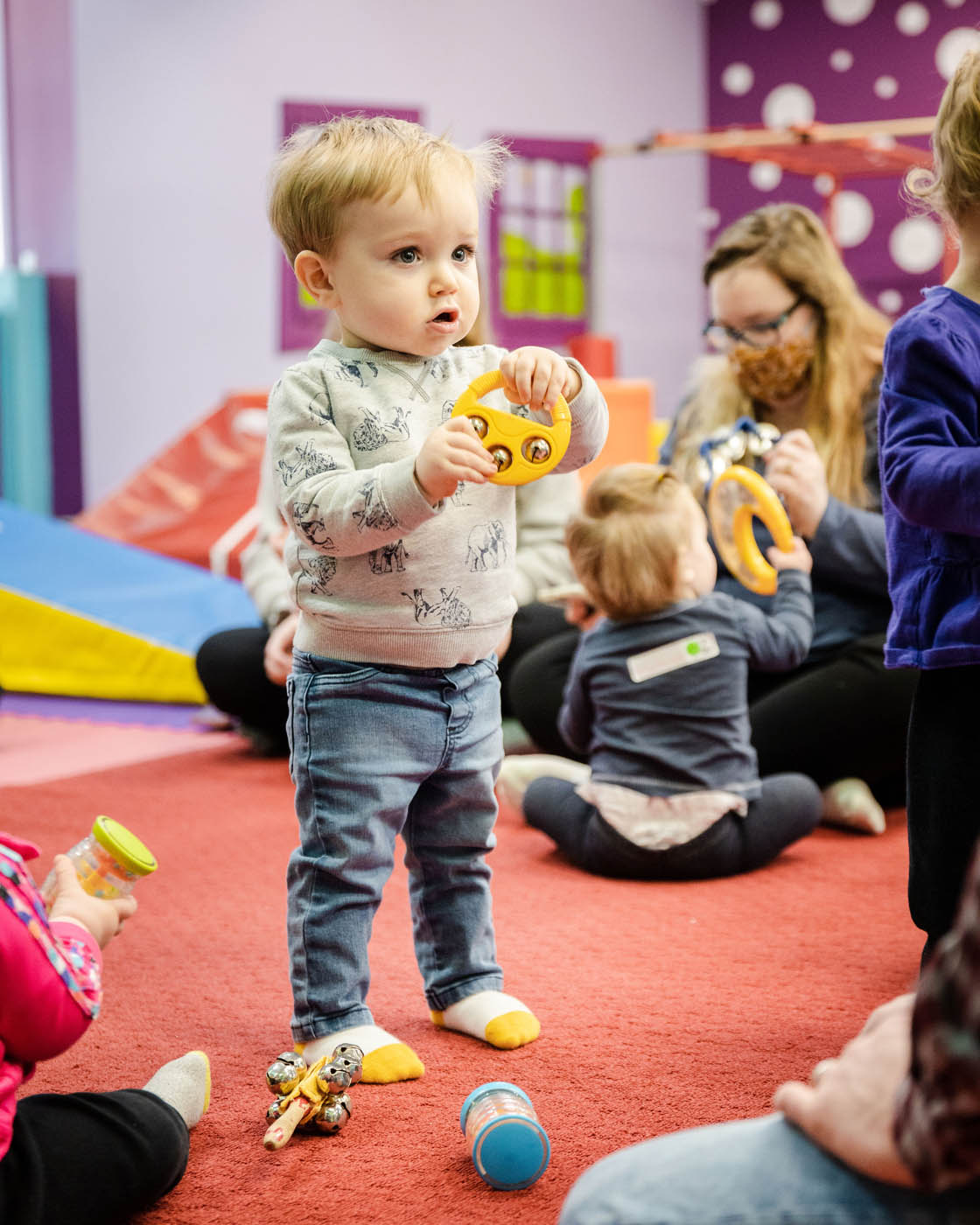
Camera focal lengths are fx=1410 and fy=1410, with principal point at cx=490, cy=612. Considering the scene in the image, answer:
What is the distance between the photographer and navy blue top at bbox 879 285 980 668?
104cm

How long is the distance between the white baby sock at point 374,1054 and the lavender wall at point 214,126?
4569 mm

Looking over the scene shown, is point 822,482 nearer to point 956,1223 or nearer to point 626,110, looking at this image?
point 956,1223

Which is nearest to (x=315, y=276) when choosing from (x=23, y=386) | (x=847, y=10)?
(x=23, y=386)

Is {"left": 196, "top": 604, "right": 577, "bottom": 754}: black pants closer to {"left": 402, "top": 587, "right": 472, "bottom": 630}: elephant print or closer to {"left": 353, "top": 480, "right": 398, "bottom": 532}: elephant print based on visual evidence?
{"left": 402, "top": 587, "right": 472, "bottom": 630}: elephant print

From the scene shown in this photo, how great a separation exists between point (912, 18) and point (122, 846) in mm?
5977

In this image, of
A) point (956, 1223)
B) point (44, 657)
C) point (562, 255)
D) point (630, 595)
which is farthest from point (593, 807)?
point (562, 255)

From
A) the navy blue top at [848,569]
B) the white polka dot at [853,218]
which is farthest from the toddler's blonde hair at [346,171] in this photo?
the white polka dot at [853,218]

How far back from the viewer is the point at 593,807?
1935mm

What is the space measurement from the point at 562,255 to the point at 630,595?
4.68m

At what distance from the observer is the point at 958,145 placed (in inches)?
42.9

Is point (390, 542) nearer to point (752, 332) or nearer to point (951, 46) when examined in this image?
point (752, 332)

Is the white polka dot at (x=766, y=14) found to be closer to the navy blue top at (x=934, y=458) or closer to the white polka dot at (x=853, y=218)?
the white polka dot at (x=853, y=218)

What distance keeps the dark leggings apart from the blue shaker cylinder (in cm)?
83

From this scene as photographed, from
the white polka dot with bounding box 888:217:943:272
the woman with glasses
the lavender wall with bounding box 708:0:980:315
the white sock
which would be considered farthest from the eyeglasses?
the white polka dot with bounding box 888:217:943:272
